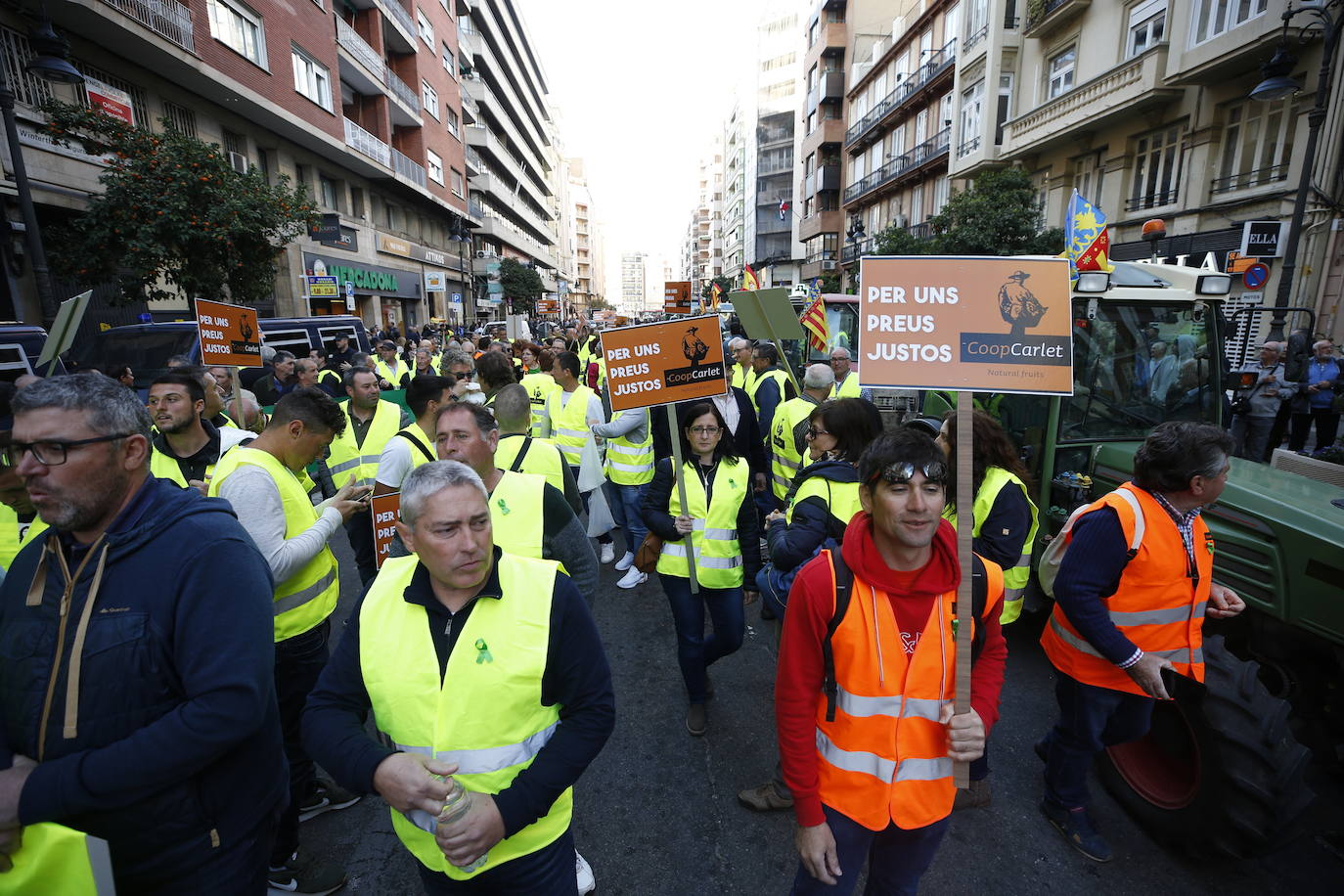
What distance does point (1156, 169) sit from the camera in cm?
1762

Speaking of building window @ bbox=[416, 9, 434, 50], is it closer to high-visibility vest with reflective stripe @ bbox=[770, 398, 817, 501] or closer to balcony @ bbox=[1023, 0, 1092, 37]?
balcony @ bbox=[1023, 0, 1092, 37]

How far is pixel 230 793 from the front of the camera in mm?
1880

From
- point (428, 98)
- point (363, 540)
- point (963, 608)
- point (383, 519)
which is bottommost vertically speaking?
point (363, 540)

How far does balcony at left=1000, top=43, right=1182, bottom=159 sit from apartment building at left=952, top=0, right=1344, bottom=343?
0.04 m

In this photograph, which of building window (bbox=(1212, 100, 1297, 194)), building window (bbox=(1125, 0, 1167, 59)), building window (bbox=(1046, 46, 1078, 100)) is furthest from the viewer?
building window (bbox=(1046, 46, 1078, 100))

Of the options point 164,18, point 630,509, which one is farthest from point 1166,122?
point 164,18

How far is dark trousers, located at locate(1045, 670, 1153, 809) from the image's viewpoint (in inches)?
115

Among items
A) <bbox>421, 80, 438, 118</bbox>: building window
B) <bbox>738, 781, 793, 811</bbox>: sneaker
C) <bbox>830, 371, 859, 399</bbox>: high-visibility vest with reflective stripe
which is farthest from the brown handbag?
<bbox>421, 80, 438, 118</bbox>: building window

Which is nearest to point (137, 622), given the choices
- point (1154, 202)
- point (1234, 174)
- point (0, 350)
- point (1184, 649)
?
point (1184, 649)

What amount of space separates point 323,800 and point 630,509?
3.76m

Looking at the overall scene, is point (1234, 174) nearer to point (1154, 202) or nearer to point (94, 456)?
point (1154, 202)

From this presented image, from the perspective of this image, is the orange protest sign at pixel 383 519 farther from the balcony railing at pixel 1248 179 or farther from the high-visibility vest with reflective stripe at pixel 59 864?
the balcony railing at pixel 1248 179

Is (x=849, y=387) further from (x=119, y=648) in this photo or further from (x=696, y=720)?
(x=119, y=648)

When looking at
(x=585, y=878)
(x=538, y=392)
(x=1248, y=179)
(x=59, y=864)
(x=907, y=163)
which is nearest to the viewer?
(x=59, y=864)
